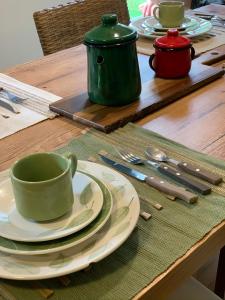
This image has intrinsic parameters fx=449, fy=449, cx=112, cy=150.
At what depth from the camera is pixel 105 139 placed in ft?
3.14

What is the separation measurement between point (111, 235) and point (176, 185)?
19 cm

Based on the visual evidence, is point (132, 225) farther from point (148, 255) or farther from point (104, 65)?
point (104, 65)

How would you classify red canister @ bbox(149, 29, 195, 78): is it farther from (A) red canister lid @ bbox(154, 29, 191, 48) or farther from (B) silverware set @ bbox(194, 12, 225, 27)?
(B) silverware set @ bbox(194, 12, 225, 27)

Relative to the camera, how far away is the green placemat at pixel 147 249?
0.58m

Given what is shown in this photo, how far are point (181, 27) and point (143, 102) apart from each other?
58 centimetres

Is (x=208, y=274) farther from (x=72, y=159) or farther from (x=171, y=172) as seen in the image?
(x=72, y=159)

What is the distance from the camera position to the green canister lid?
1.01 meters

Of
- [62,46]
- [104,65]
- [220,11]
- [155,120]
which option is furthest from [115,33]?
[220,11]

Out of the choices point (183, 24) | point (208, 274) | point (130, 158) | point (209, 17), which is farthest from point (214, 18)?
point (130, 158)

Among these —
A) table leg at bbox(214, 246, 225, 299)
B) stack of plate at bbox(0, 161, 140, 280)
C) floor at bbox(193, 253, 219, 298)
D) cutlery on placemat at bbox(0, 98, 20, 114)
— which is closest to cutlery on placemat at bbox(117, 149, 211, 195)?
stack of plate at bbox(0, 161, 140, 280)

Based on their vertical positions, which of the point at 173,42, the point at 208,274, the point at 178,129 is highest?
the point at 173,42

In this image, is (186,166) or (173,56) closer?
(186,166)

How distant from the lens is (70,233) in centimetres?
62

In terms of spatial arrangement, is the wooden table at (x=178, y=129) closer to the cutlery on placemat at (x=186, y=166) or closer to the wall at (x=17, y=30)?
the cutlery on placemat at (x=186, y=166)
